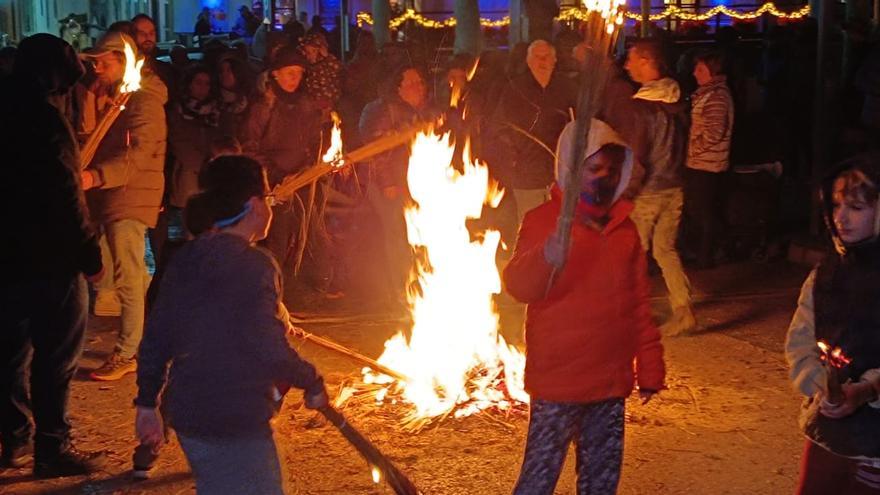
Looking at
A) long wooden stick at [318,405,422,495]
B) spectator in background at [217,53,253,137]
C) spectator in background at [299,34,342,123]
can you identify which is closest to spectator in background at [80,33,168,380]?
spectator in background at [299,34,342,123]

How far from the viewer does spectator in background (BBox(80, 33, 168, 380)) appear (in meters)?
7.06

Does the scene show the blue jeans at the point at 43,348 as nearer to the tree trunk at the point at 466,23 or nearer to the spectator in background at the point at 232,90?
the spectator in background at the point at 232,90

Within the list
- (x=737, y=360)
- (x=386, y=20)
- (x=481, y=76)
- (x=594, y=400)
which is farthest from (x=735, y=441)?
(x=386, y=20)

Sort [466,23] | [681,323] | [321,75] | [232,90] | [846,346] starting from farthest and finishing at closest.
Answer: [466,23] → [232,90] → [321,75] → [681,323] → [846,346]

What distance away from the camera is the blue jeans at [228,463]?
12.0ft

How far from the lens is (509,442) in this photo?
586cm

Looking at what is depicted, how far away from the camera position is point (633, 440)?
19.3 ft

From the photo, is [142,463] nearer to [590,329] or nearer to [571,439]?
[571,439]

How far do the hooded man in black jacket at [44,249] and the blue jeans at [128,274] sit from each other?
1604 mm

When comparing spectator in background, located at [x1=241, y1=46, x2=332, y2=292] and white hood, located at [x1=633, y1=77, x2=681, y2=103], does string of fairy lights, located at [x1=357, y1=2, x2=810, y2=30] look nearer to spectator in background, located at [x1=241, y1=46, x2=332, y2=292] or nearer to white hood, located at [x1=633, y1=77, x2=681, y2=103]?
spectator in background, located at [x1=241, y1=46, x2=332, y2=292]

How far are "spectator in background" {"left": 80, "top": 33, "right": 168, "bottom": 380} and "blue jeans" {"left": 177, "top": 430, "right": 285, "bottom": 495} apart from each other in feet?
12.0

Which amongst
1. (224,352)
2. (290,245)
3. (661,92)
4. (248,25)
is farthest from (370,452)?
(248,25)

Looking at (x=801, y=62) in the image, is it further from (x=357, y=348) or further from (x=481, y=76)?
(x=357, y=348)

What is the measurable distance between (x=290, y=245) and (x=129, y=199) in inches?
76.3
